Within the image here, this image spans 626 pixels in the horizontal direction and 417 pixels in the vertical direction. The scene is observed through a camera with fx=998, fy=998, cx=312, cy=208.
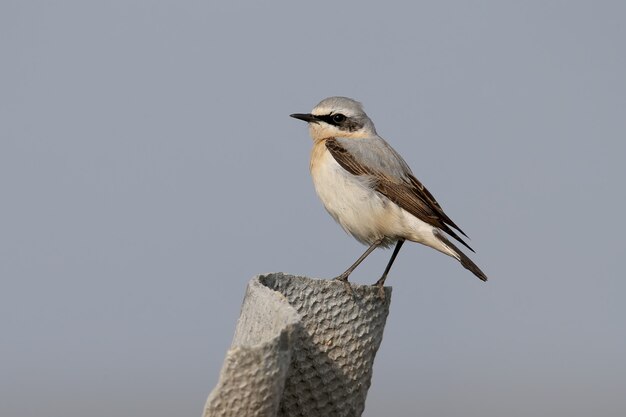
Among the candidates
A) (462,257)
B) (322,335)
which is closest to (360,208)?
(462,257)

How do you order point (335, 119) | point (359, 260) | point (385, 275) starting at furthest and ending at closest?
point (335, 119) → point (359, 260) → point (385, 275)

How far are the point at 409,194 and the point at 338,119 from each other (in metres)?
1.19

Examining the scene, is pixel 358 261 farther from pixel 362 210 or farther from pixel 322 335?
pixel 322 335

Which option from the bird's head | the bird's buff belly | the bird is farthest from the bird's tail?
the bird's head

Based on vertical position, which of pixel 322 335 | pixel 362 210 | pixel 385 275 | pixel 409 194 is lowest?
pixel 322 335

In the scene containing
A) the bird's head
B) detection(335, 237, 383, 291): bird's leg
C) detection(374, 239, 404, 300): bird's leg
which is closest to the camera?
detection(374, 239, 404, 300): bird's leg

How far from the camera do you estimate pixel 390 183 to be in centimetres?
782

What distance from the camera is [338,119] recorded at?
8.61m

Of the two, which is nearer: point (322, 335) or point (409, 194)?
point (322, 335)

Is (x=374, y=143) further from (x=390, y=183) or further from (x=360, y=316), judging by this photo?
(x=360, y=316)

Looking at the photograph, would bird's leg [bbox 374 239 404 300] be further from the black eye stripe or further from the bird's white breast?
the black eye stripe

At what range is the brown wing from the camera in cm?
770

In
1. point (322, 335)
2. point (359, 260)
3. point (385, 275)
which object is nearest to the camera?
point (322, 335)

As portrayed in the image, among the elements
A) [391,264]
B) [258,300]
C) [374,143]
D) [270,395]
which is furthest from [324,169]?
[270,395]
